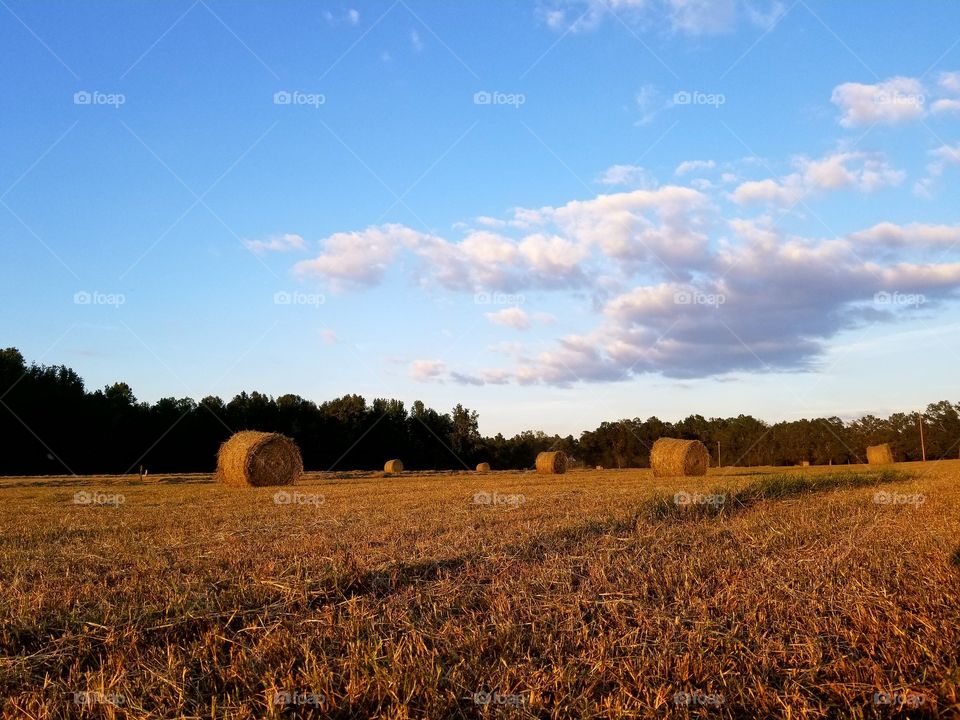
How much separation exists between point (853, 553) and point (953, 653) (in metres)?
2.51

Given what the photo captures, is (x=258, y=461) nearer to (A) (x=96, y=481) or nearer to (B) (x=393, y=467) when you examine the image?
(A) (x=96, y=481)

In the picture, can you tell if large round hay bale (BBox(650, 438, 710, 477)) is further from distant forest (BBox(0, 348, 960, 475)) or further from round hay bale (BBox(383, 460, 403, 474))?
distant forest (BBox(0, 348, 960, 475))

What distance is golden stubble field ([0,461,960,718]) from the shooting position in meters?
3.18

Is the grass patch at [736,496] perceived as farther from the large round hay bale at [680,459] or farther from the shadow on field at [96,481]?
the shadow on field at [96,481]

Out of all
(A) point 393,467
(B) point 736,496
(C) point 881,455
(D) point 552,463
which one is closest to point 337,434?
(A) point 393,467

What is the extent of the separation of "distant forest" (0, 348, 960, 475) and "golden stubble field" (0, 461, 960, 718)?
1981 inches

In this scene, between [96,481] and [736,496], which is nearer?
[736,496]

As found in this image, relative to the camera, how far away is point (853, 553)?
6.07m

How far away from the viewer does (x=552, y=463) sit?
4522 cm

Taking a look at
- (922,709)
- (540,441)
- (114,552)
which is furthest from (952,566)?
(540,441)

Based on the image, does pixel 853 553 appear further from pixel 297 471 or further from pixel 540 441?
pixel 540 441

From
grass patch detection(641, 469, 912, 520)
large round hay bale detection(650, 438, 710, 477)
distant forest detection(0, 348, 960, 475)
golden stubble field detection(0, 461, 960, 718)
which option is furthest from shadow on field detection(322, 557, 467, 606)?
distant forest detection(0, 348, 960, 475)

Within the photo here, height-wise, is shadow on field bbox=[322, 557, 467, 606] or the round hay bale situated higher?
shadow on field bbox=[322, 557, 467, 606]

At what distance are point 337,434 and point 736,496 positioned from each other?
198 feet
